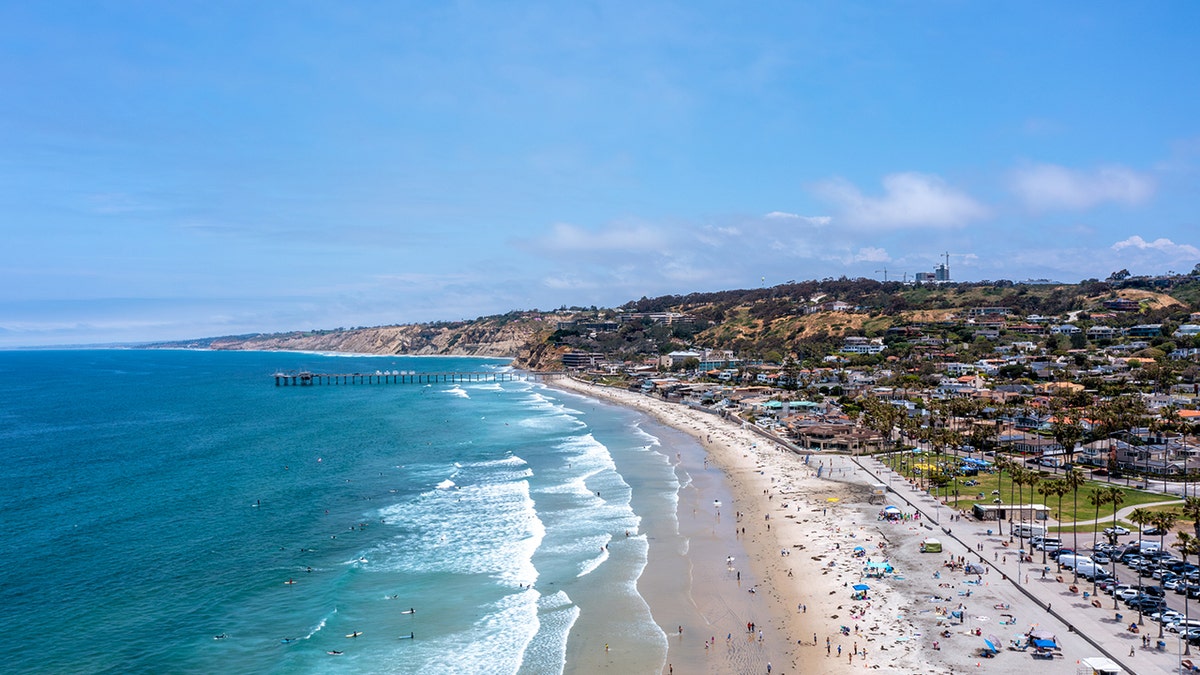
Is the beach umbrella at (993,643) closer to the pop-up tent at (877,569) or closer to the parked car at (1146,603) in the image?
the parked car at (1146,603)

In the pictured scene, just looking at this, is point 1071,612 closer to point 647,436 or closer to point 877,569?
point 877,569

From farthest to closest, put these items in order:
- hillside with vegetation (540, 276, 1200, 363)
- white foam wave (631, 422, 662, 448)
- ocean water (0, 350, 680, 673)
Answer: hillside with vegetation (540, 276, 1200, 363) < white foam wave (631, 422, 662, 448) < ocean water (0, 350, 680, 673)

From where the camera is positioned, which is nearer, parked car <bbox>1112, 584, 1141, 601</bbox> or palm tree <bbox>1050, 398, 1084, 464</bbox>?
parked car <bbox>1112, 584, 1141, 601</bbox>

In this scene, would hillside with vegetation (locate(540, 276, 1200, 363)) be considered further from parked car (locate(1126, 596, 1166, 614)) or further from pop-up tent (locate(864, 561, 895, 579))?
parked car (locate(1126, 596, 1166, 614))

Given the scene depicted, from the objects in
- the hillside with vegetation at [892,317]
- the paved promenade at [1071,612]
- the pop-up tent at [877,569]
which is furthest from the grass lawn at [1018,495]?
the hillside with vegetation at [892,317]

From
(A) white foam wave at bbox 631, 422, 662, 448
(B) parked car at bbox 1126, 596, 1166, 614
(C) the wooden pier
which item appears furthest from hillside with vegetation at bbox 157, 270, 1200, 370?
(B) parked car at bbox 1126, 596, 1166, 614

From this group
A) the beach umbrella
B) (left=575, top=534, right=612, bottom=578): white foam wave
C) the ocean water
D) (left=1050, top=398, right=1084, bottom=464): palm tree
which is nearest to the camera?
the beach umbrella

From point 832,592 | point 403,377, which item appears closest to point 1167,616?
point 832,592
